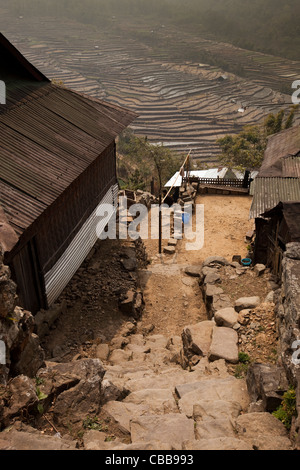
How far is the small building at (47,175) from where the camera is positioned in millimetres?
8570

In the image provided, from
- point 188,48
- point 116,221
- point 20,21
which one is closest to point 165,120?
point 188,48

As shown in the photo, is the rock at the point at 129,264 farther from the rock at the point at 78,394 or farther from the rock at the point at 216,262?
the rock at the point at 78,394

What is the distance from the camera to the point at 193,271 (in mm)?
15945

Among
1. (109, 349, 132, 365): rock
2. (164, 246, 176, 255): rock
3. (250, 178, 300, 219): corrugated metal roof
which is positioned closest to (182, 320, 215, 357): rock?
(109, 349, 132, 365): rock

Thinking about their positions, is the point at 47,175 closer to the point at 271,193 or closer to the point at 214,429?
the point at 214,429

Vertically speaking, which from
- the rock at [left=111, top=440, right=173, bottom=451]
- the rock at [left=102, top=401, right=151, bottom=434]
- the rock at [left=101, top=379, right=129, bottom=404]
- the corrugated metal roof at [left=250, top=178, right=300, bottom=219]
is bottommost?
the corrugated metal roof at [left=250, top=178, right=300, bottom=219]

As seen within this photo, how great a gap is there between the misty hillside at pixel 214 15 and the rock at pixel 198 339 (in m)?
106

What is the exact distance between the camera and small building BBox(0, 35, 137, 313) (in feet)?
28.1

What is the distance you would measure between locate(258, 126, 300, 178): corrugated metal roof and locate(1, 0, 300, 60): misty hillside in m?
89.8

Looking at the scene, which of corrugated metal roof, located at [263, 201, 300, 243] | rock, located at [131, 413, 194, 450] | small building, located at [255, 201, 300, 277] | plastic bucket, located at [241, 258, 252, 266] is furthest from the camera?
plastic bucket, located at [241, 258, 252, 266]

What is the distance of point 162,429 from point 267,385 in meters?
1.87

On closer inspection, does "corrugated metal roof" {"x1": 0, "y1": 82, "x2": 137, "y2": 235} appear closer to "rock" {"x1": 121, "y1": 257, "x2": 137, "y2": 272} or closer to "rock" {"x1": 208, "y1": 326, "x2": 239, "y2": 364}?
"rock" {"x1": 121, "y1": 257, "x2": 137, "y2": 272}

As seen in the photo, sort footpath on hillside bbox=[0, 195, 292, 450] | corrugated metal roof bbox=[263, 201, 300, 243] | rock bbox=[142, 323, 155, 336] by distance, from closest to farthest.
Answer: footpath on hillside bbox=[0, 195, 292, 450] → corrugated metal roof bbox=[263, 201, 300, 243] → rock bbox=[142, 323, 155, 336]

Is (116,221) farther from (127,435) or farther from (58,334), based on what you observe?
(127,435)
